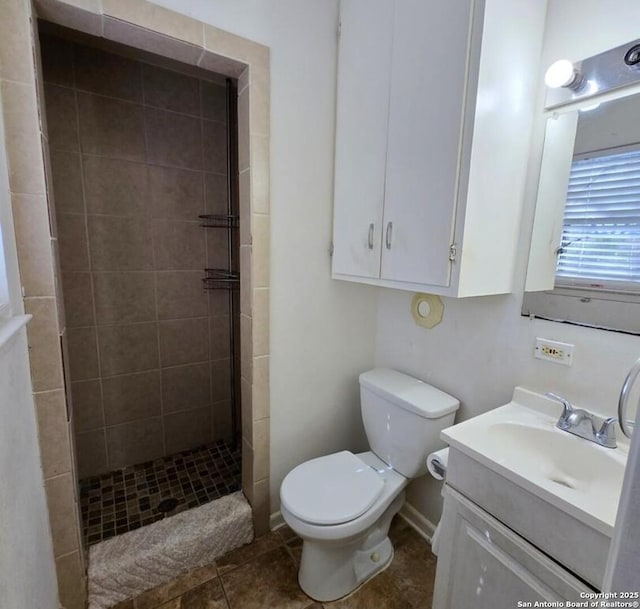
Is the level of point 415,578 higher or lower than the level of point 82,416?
lower

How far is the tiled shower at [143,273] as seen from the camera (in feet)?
5.48

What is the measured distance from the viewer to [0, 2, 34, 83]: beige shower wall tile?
2.93 ft

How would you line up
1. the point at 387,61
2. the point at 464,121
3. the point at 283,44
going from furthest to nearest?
the point at 283,44 → the point at 387,61 → the point at 464,121

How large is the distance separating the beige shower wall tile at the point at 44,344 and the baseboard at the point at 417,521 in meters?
1.64

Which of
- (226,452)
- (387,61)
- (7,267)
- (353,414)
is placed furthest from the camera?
(226,452)

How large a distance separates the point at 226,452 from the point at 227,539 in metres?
0.71

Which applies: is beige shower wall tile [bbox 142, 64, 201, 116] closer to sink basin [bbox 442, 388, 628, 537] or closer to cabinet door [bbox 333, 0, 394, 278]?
cabinet door [bbox 333, 0, 394, 278]

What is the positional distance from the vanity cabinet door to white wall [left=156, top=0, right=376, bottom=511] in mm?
768

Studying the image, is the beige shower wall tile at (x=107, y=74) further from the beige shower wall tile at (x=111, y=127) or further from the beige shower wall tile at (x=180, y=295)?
the beige shower wall tile at (x=180, y=295)

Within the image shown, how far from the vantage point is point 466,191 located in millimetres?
1004

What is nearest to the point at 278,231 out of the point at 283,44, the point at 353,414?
the point at 283,44

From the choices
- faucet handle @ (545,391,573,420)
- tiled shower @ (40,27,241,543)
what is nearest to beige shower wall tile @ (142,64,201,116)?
tiled shower @ (40,27,241,543)

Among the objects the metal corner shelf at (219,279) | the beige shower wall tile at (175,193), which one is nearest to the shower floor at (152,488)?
the metal corner shelf at (219,279)

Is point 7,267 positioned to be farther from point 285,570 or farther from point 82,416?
point 285,570
